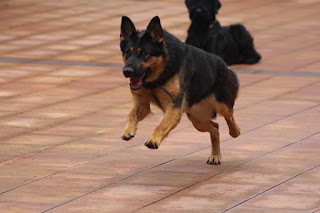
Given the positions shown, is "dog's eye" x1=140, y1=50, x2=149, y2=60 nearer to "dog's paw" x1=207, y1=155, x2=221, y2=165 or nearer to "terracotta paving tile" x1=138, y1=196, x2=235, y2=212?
"terracotta paving tile" x1=138, y1=196, x2=235, y2=212

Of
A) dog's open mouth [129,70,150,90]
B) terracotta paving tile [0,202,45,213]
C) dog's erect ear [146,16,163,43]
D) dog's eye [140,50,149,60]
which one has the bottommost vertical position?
terracotta paving tile [0,202,45,213]

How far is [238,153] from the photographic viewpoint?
9766mm

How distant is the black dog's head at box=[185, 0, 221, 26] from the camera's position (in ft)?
47.4

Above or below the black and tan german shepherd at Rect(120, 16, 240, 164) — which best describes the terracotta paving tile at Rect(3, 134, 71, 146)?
below

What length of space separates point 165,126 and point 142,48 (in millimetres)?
795

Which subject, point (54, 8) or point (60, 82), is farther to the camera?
point (54, 8)

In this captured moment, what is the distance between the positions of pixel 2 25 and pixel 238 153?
428 inches

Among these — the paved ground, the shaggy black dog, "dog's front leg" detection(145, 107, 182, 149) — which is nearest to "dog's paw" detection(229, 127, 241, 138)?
the paved ground

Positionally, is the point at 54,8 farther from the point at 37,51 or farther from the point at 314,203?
the point at 314,203

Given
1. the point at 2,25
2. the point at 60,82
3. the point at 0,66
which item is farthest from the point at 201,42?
the point at 2,25

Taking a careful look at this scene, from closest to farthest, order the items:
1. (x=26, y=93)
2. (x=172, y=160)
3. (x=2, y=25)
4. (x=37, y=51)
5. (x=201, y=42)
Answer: (x=172, y=160) → (x=26, y=93) → (x=201, y=42) → (x=37, y=51) → (x=2, y=25)

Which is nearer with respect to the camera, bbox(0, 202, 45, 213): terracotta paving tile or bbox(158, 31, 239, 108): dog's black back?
bbox(0, 202, 45, 213): terracotta paving tile

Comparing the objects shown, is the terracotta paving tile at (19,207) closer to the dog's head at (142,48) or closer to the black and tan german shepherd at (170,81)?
the black and tan german shepherd at (170,81)

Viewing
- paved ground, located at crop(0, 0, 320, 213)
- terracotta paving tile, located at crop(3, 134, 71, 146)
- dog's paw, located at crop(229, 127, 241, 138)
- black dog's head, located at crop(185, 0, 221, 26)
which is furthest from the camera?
black dog's head, located at crop(185, 0, 221, 26)
